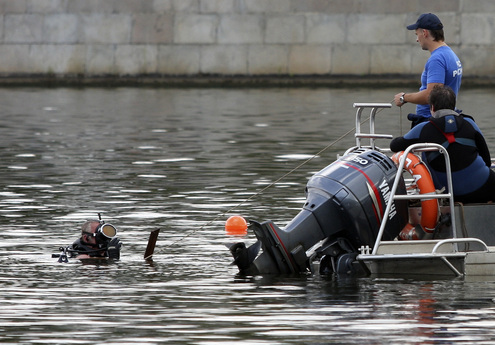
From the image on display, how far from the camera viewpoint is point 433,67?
11.8 meters

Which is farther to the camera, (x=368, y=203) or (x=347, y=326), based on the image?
(x=368, y=203)

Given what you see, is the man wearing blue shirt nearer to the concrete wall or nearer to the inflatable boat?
the inflatable boat

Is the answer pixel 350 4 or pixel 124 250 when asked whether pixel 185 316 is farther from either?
pixel 350 4

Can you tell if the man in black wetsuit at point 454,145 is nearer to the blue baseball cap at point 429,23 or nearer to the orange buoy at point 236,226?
the blue baseball cap at point 429,23

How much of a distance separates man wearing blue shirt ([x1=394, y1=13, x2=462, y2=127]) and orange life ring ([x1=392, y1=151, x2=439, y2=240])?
80 centimetres

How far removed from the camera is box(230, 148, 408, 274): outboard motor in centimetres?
1055

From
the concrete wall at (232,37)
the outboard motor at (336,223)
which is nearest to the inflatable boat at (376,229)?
the outboard motor at (336,223)

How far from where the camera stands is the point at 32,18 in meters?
37.5

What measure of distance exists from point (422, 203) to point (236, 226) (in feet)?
9.32

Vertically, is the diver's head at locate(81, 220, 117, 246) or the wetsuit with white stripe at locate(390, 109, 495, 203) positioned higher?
the wetsuit with white stripe at locate(390, 109, 495, 203)

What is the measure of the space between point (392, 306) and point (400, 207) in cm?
148

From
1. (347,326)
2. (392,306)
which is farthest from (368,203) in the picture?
(347,326)

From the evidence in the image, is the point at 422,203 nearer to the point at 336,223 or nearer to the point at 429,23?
the point at 336,223

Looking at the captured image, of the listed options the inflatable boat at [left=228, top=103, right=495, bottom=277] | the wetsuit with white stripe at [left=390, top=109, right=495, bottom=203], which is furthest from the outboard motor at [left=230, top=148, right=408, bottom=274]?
the wetsuit with white stripe at [left=390, top=109, right=495, bottom=203]
